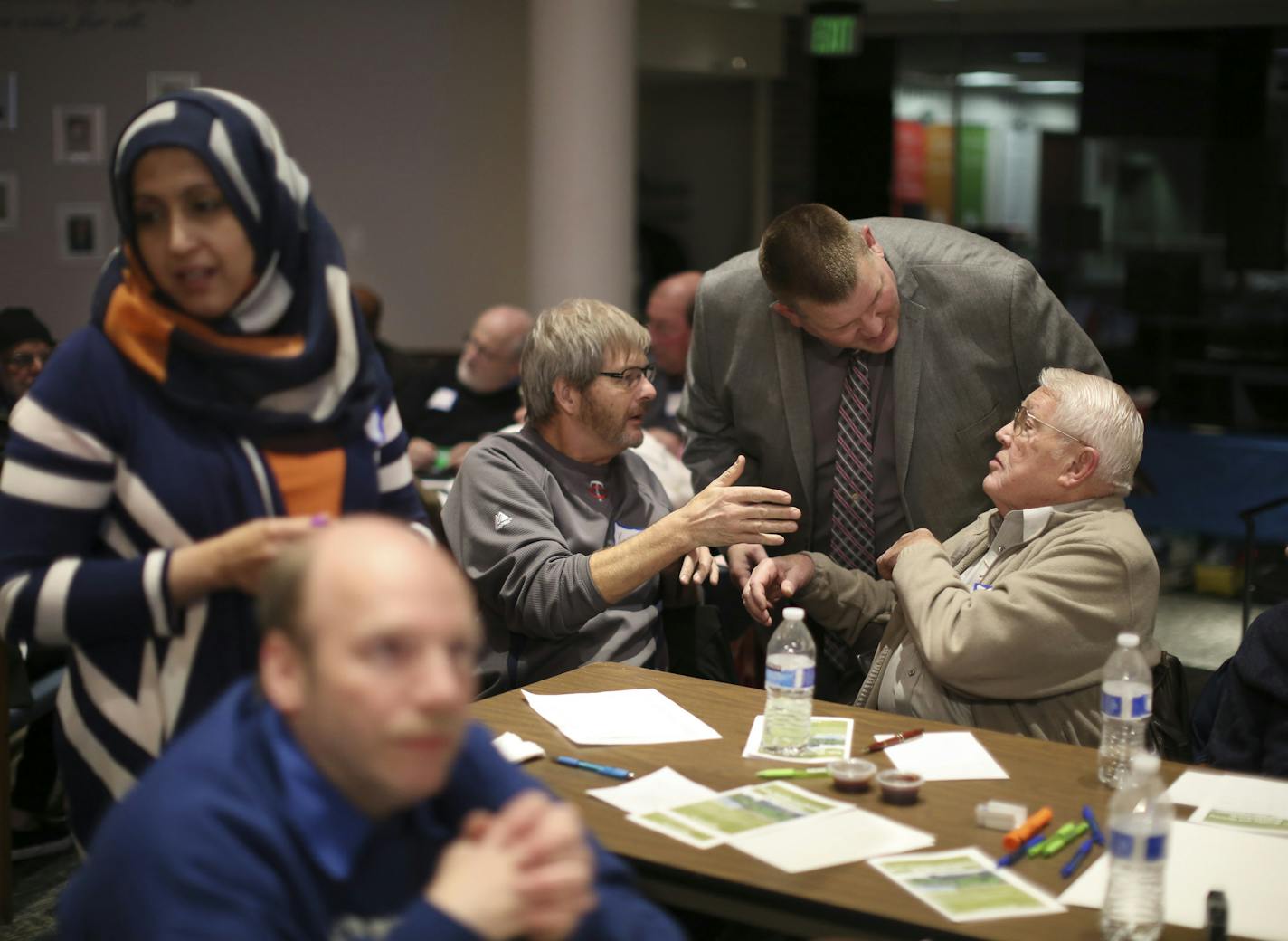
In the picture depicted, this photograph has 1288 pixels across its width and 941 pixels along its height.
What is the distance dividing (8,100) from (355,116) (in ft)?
5.81

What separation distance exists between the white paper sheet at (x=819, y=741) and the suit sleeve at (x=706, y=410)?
1.00 meters

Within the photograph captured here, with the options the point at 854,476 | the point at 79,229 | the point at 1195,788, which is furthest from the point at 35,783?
the point at 79,229

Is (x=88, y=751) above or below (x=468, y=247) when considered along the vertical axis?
below

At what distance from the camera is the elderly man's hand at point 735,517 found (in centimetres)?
268

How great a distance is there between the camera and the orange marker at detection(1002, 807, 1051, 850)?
192cm

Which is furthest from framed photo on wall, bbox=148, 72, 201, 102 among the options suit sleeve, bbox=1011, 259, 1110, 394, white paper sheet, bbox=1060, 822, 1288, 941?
white paper sheet, bbox=1060, 822, 1288, 941

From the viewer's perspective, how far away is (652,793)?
2107 millimetres

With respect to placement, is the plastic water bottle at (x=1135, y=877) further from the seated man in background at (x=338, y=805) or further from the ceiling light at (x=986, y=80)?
the ceiling light at (x=986, y=80)

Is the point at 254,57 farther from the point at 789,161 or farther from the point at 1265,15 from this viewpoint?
the point at 1265,15

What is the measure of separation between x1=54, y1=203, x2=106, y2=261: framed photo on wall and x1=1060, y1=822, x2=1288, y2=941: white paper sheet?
6.66 meters

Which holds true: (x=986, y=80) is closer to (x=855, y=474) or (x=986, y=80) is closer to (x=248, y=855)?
(x=855, y=474)

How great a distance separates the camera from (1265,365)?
8305 mm

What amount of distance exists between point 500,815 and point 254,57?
691cm

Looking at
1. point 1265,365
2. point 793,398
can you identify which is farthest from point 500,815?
point 1265,365
